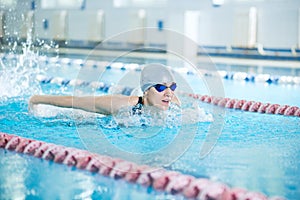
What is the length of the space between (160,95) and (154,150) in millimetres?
597

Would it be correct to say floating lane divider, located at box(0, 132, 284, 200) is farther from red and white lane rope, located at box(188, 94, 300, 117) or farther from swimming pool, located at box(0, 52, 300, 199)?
red and white lane rope, located at box(188, 94, 300, 117)

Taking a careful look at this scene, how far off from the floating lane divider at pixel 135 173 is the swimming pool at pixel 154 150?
0.06 metres

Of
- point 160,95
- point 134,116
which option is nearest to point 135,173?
point 160,95

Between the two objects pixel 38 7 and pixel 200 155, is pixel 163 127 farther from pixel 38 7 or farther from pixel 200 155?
pixel 38 7

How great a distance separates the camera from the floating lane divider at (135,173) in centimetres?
265

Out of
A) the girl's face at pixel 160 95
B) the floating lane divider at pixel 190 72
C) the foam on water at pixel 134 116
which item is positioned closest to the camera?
the girl's face at pixel 160 95

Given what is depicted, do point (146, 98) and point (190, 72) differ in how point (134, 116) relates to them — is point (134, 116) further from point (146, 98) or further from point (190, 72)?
point (190, 72)

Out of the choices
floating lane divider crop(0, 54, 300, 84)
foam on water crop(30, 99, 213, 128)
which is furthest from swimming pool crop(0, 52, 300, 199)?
floating lane divider crop(0, 54, 300, 84)

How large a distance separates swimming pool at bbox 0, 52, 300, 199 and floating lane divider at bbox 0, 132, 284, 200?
0.18 feet

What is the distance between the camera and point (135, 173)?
117 inches

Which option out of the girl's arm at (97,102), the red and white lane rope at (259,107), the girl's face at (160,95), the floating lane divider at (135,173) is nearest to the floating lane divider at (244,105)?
the red and white lane rope at (259,107)

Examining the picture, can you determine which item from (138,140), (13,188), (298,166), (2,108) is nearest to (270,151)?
(298,166)

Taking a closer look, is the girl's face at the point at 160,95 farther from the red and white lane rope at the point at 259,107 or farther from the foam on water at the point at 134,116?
the red and white lane rope at the point at 259,107

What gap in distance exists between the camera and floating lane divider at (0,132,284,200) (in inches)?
104
